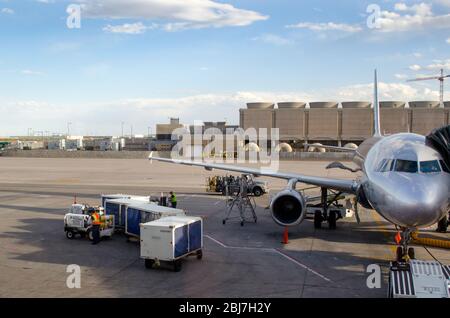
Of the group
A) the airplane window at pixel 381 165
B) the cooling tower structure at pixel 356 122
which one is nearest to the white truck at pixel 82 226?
the airplane window at pixel 381 165

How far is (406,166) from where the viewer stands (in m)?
14.9

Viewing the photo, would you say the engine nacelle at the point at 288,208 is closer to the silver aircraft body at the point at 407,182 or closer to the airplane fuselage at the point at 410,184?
the silver aircraft body at the point at 407,182

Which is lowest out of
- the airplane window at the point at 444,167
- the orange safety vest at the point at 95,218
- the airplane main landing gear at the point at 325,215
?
the airplane main landing gear at the point at 325,215

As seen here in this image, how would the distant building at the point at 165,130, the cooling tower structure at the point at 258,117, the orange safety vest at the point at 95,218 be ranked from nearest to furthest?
the orange safety vest at the point at 95,218
the cooling tower structure at the point at 258,117
the distant building at the point at 165,130

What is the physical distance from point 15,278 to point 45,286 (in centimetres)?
160

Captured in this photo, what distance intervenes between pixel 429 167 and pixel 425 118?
14201 cm

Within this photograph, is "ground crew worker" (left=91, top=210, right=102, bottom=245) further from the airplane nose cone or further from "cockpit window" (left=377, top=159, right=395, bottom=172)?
the airplane nose cone

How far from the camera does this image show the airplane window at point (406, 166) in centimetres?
1472

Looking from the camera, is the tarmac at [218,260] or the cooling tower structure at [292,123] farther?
the cooling tower structure at [292,123]

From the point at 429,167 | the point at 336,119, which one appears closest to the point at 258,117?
the point at 336,119

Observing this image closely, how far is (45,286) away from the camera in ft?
47.7

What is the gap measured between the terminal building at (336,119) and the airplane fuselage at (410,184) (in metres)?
130
